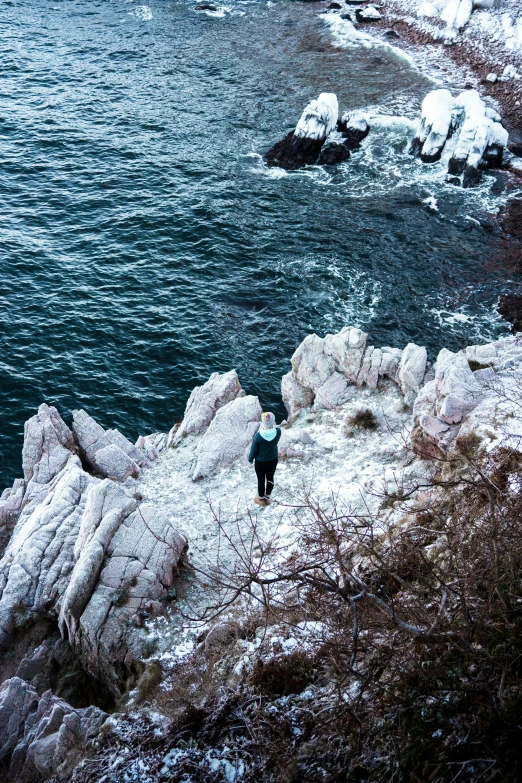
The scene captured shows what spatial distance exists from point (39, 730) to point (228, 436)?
34.7 ft

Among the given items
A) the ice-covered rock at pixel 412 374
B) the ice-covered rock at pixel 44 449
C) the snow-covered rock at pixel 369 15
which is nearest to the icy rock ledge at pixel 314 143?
the snow-covered rock at pixel 369 15

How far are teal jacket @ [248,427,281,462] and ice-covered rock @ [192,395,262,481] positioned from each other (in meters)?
5.06

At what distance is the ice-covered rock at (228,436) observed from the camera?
21344mm

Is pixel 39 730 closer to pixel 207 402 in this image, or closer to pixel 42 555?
pixel 42 555

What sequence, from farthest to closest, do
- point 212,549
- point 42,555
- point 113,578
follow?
point 212,549 < point 42,555 < point 113,578

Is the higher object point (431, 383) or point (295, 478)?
point (431, 383)

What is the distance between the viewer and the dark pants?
16616 millimetres

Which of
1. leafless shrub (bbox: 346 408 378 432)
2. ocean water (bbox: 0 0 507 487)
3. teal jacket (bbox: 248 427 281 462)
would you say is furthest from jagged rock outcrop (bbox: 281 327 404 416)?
teal jacket (bbox: 248 427 281 462)

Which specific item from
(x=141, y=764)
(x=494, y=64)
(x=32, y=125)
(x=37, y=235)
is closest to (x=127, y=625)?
(x=141, y=764)

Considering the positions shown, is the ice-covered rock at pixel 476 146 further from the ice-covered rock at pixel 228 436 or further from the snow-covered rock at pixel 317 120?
the ice-covered rock at pixel 228 436

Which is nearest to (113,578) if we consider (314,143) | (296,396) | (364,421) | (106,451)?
(106,451)

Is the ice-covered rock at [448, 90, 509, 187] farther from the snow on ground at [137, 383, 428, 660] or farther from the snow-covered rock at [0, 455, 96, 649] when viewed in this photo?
the snow-covered rock at [0, 455, 96, 649]

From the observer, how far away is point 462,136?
1720 inches

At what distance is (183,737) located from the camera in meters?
11.2
